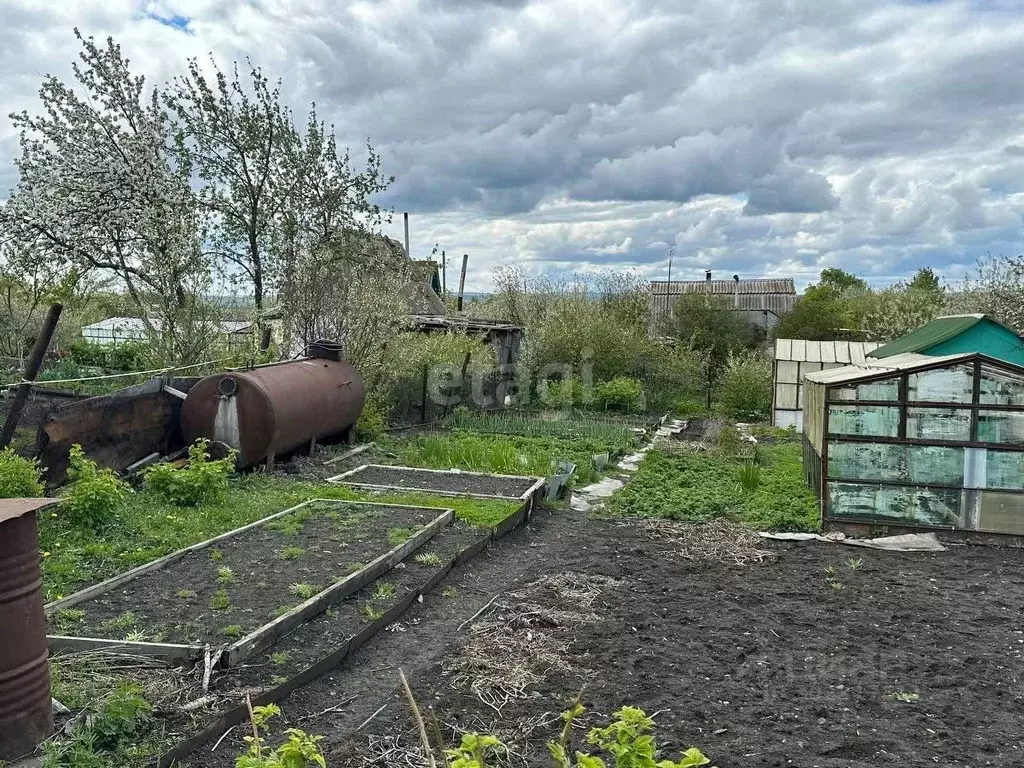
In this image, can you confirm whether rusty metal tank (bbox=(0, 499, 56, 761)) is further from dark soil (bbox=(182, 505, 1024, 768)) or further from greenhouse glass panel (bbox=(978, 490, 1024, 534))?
greenhouse glass panel (bbox=(978, 490, 1024, 534))

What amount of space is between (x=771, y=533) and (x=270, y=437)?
20.2 ft

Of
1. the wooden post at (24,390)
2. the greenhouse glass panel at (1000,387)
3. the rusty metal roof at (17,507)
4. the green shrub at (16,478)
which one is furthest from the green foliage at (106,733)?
the greenhouse glass panel at (1000,387)

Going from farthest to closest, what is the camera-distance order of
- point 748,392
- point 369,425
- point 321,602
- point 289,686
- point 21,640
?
1. point 748,392
2. point 369,425
3. point 321,602
4. point 289,686
5. point 21,640

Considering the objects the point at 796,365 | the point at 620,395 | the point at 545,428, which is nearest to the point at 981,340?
the point at 796,365

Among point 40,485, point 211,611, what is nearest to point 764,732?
point 211,611

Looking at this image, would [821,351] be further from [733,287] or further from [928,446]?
[733,287]

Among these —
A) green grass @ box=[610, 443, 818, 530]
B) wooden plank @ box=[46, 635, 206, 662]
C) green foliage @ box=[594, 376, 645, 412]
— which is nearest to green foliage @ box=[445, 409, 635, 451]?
green grass @ box=[610, 443, 818, 530]

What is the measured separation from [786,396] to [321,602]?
44.4ft

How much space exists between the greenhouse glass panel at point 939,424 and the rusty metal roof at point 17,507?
824 cm

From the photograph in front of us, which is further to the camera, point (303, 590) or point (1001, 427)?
point (1001, 427)

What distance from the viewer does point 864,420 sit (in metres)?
9.02

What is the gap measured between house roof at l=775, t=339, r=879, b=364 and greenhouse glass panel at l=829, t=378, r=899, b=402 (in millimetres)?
7652

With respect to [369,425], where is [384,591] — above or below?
below

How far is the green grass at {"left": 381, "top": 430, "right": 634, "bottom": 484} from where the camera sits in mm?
11703
